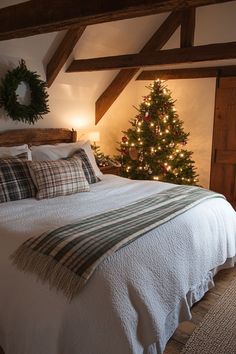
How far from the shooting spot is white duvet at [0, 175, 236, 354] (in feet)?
4.66

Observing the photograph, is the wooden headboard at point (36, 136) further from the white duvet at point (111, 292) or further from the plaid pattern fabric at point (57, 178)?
the white duvet at point (111, 292)

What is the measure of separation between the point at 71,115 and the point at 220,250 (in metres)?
2.82

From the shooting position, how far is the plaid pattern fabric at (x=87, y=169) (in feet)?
10.4

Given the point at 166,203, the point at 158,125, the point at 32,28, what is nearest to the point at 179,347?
the point at 166,203

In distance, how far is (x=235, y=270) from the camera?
289cm

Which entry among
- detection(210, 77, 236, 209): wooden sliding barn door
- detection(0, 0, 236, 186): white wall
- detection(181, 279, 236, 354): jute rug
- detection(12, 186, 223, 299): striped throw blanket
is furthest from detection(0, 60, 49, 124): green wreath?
detection(181, 279, 236, 354): jute rug

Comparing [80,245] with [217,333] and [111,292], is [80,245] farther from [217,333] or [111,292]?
[217,333]

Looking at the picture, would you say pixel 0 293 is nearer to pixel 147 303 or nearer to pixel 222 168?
pixel 147 303

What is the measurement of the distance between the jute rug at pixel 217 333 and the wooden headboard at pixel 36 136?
2.67 m

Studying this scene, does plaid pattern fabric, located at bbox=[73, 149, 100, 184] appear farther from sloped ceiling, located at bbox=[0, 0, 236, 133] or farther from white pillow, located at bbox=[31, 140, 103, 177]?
sloped ceiling, located at bbox=[0, 0, 236, 133]

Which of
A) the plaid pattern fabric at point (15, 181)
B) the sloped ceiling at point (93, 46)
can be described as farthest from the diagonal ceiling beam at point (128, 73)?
the plaid pattern fabric at point (15, 181)

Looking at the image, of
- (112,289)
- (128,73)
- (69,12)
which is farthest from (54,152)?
(128,73)

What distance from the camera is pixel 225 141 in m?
4.48

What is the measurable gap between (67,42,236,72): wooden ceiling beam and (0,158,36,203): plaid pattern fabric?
175 centimetres
